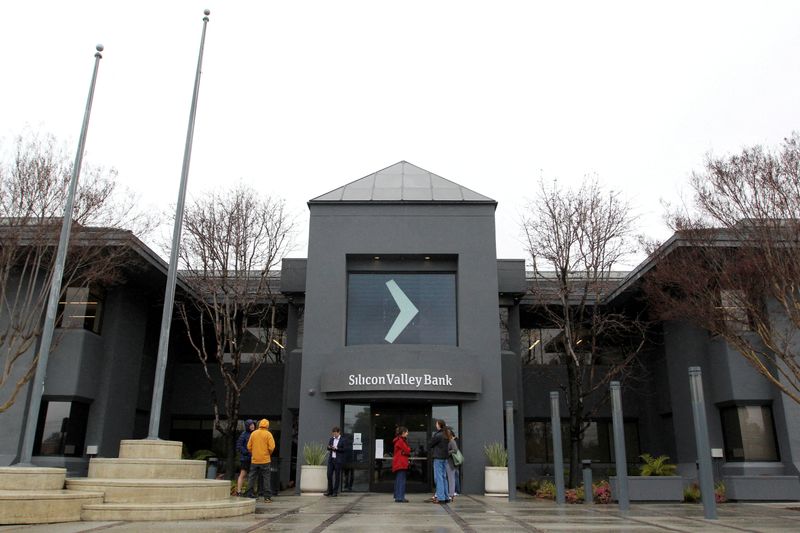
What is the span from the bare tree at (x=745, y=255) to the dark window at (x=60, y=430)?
63.3ft

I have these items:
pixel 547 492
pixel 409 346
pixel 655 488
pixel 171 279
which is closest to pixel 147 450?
pixel 171 279

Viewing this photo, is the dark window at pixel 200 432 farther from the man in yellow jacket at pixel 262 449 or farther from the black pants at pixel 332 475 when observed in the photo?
the man in yellow jacket at pixel 262 449

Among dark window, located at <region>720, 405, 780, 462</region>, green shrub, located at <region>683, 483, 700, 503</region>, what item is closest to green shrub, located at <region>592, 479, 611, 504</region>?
green shrub, located at <region>683, 483, 700, 503</region>

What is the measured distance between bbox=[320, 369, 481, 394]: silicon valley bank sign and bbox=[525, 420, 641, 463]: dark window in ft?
24.6

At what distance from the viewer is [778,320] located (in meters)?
18.5

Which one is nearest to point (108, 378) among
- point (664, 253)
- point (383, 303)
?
point (383, 303)

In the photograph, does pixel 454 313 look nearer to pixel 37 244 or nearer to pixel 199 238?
pixel 199 238

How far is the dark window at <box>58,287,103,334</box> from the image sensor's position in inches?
815

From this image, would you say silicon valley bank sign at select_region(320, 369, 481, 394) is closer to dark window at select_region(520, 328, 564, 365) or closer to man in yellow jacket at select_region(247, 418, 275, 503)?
man in yellow jacket at select_region(247, 418, 275, 503)

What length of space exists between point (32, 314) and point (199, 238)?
5769 mm

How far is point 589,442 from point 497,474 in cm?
891

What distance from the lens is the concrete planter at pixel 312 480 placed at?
696 inches

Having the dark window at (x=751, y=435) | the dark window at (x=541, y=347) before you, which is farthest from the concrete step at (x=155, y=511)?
the dark window at (x=541, y=347)

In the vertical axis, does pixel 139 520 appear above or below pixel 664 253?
below
